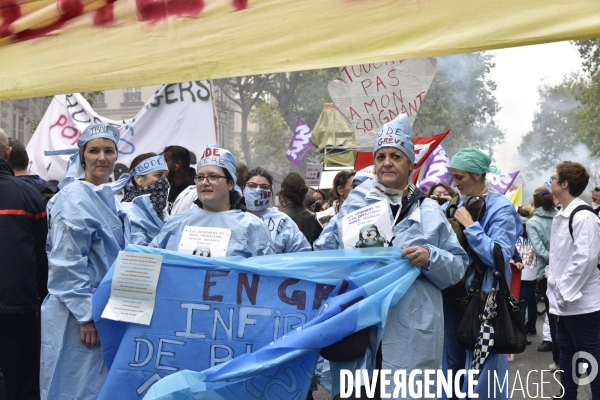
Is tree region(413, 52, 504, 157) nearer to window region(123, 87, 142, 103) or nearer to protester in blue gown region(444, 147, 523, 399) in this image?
window region(123, 87, 142, 103)

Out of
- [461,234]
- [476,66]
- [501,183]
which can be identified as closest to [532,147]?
[476,66]

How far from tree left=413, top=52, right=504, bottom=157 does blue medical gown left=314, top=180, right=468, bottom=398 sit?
1653 inches

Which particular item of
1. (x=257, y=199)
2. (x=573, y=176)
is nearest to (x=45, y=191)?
(x=257, y=199)

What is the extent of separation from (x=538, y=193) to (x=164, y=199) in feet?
23.4

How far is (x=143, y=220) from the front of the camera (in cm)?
554

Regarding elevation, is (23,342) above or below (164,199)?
below

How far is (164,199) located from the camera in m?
5.82

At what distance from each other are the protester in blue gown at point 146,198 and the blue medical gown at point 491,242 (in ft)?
7.31

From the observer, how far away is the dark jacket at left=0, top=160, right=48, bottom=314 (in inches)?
186

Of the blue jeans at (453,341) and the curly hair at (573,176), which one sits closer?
the blue jeans at (453,341)

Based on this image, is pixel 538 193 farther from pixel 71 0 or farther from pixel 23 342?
pixel 71 0

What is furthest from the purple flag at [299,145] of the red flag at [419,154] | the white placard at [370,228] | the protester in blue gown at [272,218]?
the white placard at [370,228]

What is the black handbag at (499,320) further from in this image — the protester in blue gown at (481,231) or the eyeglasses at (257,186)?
the eyeglasses at (257,186)

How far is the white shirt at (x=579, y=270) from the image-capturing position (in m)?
6.26
